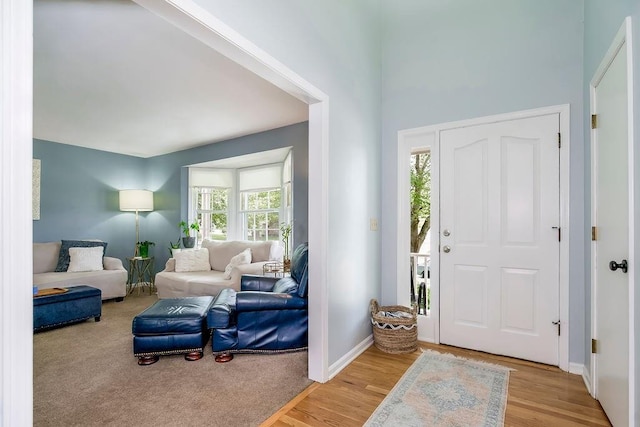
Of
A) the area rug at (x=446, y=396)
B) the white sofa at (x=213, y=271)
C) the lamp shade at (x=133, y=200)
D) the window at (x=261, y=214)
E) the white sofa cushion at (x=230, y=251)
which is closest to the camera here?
the area rug at (x=446, y=396)

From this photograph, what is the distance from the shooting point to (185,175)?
584 cm

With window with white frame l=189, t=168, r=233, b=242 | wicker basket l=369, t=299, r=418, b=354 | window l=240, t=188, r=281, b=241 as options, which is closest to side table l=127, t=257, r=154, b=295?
window with white frame l=189, t=168, r=233, b=242

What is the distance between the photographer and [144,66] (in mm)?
2855

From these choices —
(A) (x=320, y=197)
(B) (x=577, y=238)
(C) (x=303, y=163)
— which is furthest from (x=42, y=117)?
(B) (x=577, y=238)

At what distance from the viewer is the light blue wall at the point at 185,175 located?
4441mm

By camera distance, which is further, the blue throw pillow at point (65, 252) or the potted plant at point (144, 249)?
the potted plant at point (144, 249)

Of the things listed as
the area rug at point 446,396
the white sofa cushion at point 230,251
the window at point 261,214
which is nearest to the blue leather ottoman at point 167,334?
the area rug at point 446,396

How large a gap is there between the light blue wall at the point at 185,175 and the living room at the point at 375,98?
1486 millimetres

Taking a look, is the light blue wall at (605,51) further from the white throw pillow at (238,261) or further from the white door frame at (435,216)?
the white throw pillow at (238,261)

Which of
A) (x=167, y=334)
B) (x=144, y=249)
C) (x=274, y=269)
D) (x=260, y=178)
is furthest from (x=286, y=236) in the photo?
(x=144, y=249)

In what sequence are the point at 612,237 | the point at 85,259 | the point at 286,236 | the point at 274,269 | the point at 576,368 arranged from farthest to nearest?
the point at 85,259
the point at 286,236
the point at 274,269
the point at 576,368
the point at 612,237

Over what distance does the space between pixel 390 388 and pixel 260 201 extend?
393 cm

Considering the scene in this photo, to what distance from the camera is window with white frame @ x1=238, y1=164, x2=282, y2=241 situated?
5.34 metres

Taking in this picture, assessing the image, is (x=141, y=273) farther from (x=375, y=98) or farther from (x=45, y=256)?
(x=375, y=98)
